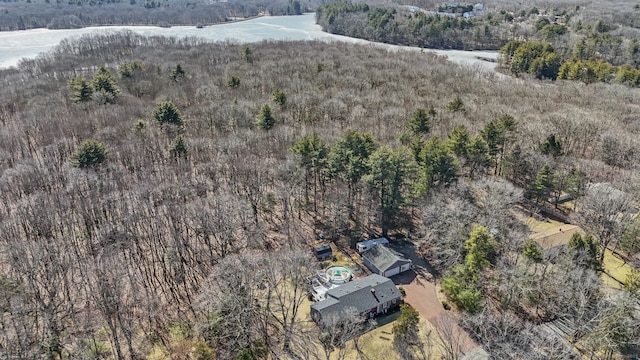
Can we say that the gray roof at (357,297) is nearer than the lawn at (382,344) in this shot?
No

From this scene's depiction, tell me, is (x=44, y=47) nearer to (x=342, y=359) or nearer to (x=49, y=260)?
(x=49, y=260)

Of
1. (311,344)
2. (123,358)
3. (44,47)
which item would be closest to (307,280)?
(311,344)

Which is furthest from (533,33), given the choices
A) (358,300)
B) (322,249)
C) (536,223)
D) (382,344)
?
(382,344)

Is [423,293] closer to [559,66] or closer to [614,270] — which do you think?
[614,270]

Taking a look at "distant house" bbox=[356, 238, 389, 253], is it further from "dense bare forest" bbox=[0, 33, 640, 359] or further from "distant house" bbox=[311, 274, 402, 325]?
"distant house" bbox=[311, 274, 402, 325]

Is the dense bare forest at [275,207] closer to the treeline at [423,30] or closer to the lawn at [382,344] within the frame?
the lawn at [382,344]

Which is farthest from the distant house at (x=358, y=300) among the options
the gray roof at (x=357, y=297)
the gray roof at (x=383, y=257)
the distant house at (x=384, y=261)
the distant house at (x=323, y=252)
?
the distant house at (x=323, y=252)
